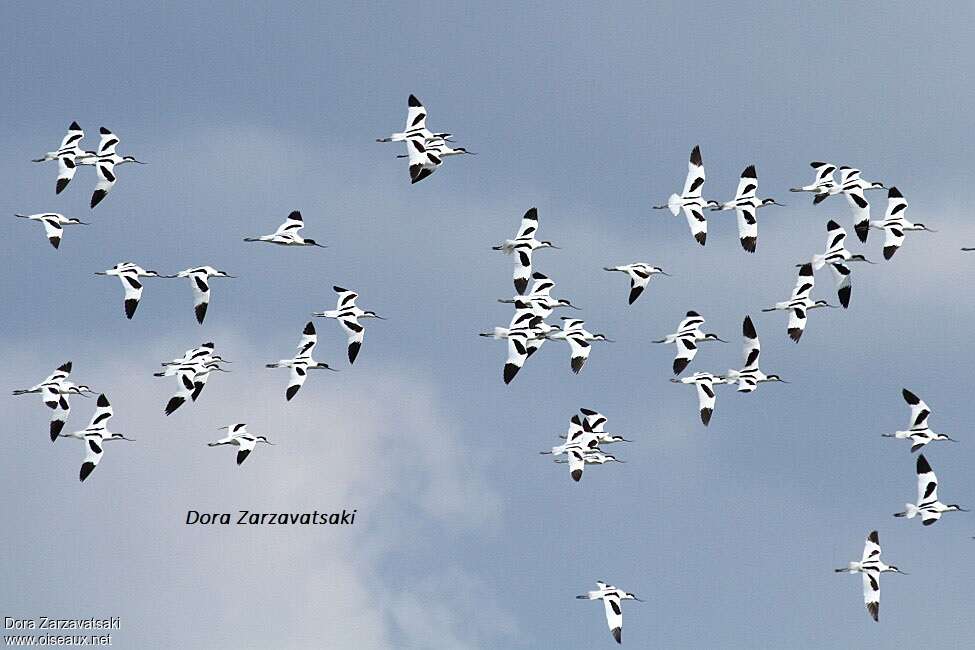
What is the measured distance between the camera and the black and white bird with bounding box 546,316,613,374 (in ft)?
301

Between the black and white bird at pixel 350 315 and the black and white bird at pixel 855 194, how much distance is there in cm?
1673

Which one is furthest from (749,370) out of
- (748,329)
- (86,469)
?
(86,469)

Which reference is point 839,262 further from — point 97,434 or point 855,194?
point 97,434

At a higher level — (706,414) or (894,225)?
(894,225)

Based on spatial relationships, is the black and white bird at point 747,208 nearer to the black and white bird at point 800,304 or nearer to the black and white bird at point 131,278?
the black and white bird at point 800,304

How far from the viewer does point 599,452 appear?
91125mm

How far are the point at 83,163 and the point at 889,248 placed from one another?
2891 cm

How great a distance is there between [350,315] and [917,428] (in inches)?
818

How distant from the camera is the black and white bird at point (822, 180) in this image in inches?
3590

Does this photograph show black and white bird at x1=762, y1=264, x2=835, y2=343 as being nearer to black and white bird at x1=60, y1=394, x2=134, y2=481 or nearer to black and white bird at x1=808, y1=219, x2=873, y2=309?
black and white bird at x1=808, y1=219, x2=873, y2=309

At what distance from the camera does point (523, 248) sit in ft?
299

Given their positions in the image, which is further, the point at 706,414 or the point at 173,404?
the point at 706,414

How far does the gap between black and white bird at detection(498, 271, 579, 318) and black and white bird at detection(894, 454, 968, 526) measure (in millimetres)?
13784

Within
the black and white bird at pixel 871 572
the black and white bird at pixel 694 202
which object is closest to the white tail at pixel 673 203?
the black and white bird at pixel 694 202
